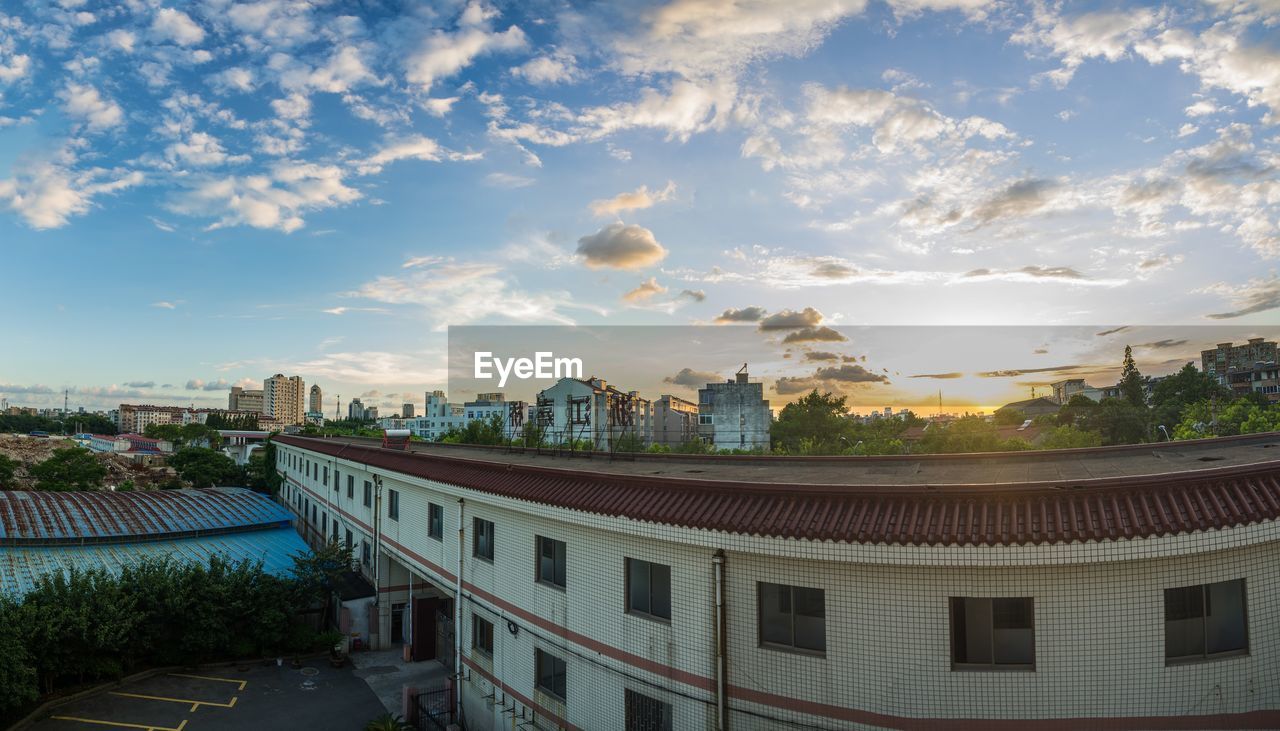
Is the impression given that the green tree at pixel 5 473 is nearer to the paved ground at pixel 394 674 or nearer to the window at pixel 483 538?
the paved ground at pixel 394 674

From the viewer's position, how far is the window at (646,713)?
1290 centimetres

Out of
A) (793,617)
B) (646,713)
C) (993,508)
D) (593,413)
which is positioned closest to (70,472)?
(593,413)

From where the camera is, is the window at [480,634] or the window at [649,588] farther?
the window at [480,634]

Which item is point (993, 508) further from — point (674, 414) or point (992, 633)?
point (674, 414)

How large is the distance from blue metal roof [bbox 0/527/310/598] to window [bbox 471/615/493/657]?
1449 cm

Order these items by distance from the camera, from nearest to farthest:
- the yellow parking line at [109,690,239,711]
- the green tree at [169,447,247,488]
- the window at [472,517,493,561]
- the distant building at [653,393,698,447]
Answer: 1. the window at [472,517,493,561]
2. the yellow parking line at [109,690,239,711]
3. the green tree at [169,447,247,488]
4. the distant building at [653,393,698,447]

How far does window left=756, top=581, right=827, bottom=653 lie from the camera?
36.4 feet

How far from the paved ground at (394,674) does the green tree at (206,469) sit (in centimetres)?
5374

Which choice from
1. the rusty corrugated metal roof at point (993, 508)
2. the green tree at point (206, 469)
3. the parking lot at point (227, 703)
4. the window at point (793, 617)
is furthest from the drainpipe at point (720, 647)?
the green tree at point (206, 469)

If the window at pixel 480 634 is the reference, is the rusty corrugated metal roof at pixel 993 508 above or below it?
above

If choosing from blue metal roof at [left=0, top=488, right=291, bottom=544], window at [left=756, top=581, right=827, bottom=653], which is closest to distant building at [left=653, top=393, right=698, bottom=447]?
blue metal roof at [left=0, top=488, right=291, bottom=544]

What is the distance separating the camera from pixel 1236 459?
13.2 metres

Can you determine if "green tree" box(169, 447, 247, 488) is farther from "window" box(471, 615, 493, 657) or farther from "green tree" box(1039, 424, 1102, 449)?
"green tree" box(1039, 424, 1102, 449)

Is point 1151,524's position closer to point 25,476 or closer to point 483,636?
point 483,636
